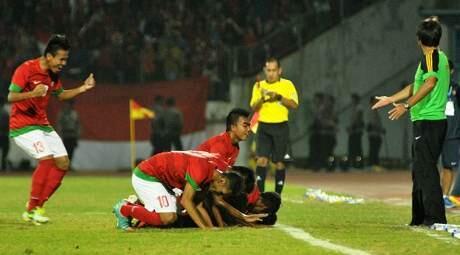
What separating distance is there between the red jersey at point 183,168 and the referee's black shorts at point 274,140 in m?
6.49

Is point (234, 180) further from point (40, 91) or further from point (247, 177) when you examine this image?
point (40, 91)

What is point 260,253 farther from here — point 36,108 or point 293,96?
point 293,96

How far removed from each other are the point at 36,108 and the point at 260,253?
4953mm

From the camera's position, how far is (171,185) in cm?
1435

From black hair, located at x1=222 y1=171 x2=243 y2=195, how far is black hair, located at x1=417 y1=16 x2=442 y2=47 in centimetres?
271

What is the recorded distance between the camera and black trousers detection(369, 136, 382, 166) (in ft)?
118

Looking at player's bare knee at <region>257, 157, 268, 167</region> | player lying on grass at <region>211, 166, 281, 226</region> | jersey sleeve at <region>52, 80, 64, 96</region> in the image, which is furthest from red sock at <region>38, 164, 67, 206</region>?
player's bare knee at <region>257, 157, 268, 167</region>

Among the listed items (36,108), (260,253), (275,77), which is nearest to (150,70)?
(275,77)

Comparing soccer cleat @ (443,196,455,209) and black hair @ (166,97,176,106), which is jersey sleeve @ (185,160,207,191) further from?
black hair @ (166,97,176,106)

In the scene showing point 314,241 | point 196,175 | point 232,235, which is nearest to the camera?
point 314,241

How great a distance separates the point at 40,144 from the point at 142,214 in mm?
1923

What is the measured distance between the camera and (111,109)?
35.3 meters

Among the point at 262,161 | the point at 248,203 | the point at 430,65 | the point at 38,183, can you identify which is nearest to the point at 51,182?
the point at 38,183

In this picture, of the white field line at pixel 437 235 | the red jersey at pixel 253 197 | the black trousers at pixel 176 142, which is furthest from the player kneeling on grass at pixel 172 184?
the black trousers at pixel 176 142
